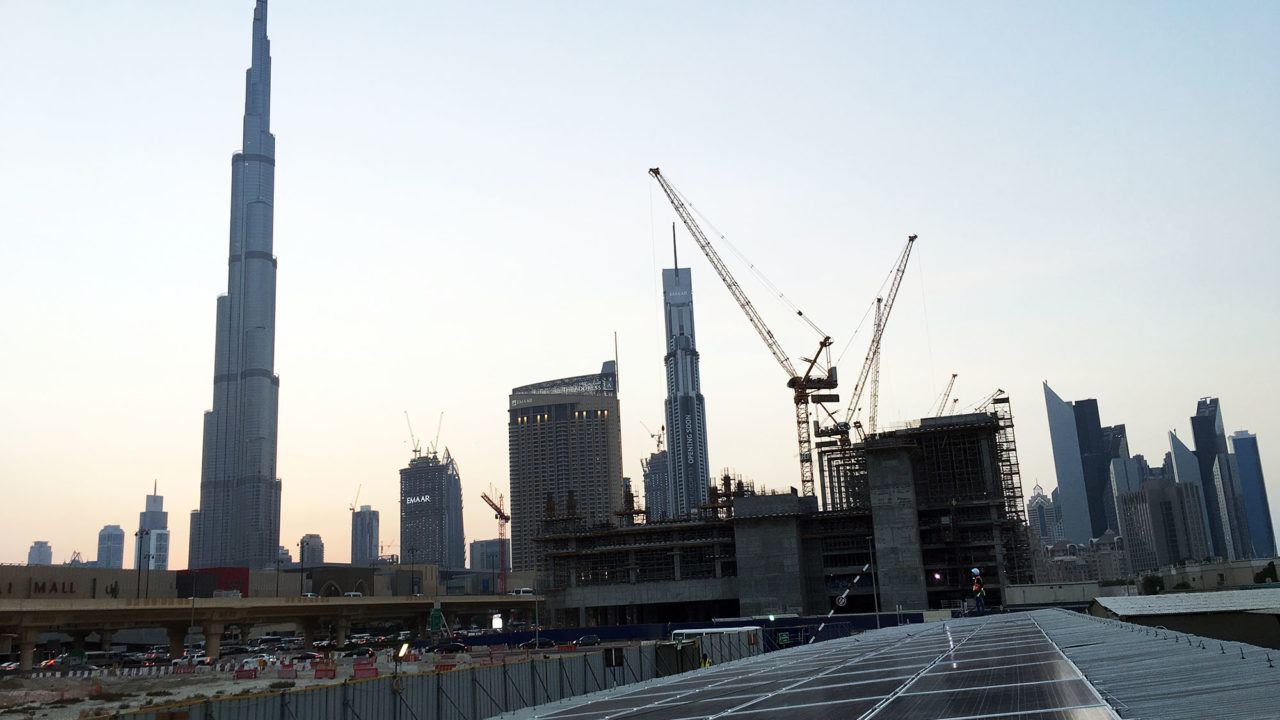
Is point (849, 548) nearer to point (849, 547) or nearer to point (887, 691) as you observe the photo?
point (849, 547)

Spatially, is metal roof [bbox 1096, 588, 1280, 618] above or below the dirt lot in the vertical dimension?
above

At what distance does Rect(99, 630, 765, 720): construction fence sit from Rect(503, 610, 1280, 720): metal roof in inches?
227

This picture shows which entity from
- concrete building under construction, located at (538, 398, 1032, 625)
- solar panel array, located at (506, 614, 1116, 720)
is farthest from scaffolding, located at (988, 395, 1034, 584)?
solar panel array, located at (506, 614, 1116, 720)

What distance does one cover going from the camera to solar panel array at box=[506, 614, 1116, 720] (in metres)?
20.2

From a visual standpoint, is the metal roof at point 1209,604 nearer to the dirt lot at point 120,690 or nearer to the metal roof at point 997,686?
the metal roof at point 997,686

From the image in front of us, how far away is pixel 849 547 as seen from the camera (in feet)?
583

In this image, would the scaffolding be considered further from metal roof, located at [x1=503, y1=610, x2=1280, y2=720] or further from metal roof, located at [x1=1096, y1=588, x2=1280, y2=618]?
metal roof, located at [x1=503, y1=610, x2=1280, y2=720]

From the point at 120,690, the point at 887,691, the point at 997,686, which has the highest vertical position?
the point at 997,686

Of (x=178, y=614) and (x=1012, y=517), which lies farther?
(x=1012, y=517)

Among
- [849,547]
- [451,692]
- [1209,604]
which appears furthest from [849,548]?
[451,692]

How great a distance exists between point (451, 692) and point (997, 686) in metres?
24.8

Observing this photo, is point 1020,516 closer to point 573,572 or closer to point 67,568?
point 573,572

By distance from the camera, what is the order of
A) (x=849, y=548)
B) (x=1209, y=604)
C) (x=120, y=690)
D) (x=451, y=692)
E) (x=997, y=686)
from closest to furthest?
(x=997, y=686)
(x=451, y=692)
(x=1209, y=604)
(x=120, y=690)
(x=849, y=548)

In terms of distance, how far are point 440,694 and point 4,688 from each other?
60.7 metres
